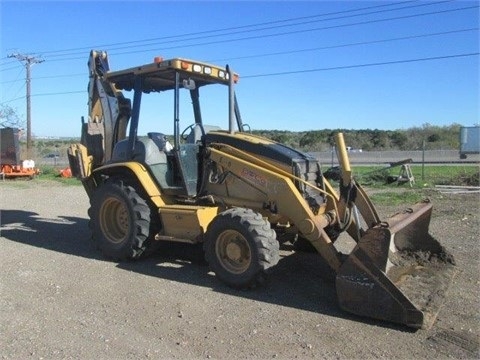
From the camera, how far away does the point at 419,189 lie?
15.2 metres

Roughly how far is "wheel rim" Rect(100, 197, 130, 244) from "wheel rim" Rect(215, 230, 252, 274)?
186 cm

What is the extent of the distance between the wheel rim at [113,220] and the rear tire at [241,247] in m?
1.82

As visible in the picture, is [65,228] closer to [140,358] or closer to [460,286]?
[140,358]

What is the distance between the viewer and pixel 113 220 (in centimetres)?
735

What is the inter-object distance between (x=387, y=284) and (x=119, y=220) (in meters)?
4.15

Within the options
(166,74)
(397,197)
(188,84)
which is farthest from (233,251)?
(397,197)

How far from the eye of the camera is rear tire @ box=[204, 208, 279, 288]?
5430mm

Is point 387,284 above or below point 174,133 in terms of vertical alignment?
below

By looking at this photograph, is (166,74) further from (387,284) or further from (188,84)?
(387,284)

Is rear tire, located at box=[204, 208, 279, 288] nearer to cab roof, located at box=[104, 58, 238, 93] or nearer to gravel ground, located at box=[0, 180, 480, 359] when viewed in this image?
gravel ground, located at box=[0, 180, 480, 359]

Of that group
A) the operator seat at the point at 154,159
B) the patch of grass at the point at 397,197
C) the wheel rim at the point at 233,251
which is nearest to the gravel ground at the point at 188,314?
the wheel rim at the point at 233,251

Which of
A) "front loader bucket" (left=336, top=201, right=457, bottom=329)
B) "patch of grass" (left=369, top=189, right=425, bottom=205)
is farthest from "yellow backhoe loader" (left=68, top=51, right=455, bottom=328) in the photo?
"patch of grass" (left=369, top=189, right=425, bottom=205)

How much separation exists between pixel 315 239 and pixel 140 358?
7.63 ft

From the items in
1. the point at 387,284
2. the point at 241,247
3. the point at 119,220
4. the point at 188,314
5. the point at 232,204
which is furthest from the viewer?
the point at 119,220
